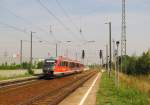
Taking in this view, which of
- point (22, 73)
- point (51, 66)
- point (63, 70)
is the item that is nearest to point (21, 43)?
point (22, 73)

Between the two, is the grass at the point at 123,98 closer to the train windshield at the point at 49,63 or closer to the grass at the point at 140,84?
the grass at the point at 140,84

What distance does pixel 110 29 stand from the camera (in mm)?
54344

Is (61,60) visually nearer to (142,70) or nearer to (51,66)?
(51,66)

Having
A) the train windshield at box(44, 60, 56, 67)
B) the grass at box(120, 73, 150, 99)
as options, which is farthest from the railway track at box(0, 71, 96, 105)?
the train windshield at box(44, 60, 56, 67)

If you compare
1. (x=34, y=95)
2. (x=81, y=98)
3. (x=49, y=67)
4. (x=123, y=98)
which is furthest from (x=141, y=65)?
(x=123, y=98)

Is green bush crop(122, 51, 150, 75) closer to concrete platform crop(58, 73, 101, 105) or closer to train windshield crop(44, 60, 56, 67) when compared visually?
train windshield crop(44, 60, 56, 67)

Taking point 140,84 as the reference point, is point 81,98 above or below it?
below

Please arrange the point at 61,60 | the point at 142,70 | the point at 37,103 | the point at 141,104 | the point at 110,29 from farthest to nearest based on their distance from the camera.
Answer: the point at 142,70 < the point at 61,60 < the point at 110,29 < the point at 37,103 < the point at 141,104

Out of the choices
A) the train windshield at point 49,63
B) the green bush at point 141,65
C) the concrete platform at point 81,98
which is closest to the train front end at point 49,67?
the train windshield at point 49,63

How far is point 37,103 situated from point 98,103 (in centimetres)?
329

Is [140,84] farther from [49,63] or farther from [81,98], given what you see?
[49,63]

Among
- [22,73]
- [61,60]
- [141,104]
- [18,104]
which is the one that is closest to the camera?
[141,104]

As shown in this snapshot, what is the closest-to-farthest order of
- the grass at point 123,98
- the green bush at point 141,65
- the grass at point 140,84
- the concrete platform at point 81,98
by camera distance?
the grass at point 123,98 < the concrete platform at point 81,98 < the grass at point 140,84 < the green bush at point 141,65

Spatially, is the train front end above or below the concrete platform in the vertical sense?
above
